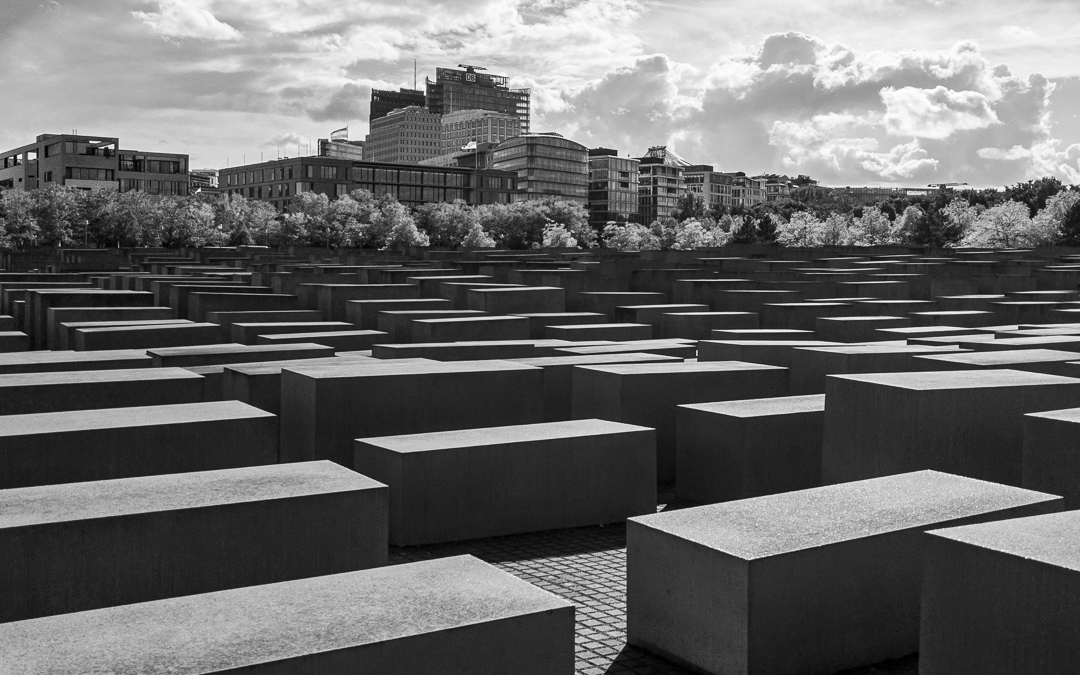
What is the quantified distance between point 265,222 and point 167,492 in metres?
82.2

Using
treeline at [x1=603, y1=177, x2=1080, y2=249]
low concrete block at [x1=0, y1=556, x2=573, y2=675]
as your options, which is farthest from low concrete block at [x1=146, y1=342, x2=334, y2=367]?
treeline at [x1=603, y1=177, x2=1080, y2=249]

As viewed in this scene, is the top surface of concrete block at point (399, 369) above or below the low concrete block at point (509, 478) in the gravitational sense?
above

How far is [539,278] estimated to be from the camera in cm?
2731

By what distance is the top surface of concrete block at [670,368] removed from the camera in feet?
38.6

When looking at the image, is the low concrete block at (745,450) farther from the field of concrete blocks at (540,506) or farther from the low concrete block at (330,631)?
the low concrete block at (330,631)

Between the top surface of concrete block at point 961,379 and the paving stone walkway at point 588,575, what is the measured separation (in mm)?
2267

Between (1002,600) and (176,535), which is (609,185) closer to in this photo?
(176,535)

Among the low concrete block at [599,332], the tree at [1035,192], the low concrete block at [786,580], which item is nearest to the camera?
the low concrete block at [786,580]

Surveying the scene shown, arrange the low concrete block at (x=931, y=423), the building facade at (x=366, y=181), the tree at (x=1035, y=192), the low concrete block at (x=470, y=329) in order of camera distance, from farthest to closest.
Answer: the building facade at (x=366, y=181)
the tree at (x=1035, y=192)
the low concrete block at (x=470, y=329)
the low concrete block at (x=931, y=423)

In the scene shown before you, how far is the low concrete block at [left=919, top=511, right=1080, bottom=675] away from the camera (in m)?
4.82

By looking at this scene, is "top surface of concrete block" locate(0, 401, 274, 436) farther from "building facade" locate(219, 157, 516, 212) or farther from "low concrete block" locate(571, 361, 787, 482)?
"building facade" locate(219, 157, 516, 212)

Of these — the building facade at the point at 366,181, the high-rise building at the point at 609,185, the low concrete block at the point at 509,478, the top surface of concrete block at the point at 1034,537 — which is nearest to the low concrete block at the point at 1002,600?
the top surface of concrete block at the point at 1034,537

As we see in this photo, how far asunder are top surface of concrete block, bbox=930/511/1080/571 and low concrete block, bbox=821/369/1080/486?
10.4 feet

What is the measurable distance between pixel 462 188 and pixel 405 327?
118009mm
